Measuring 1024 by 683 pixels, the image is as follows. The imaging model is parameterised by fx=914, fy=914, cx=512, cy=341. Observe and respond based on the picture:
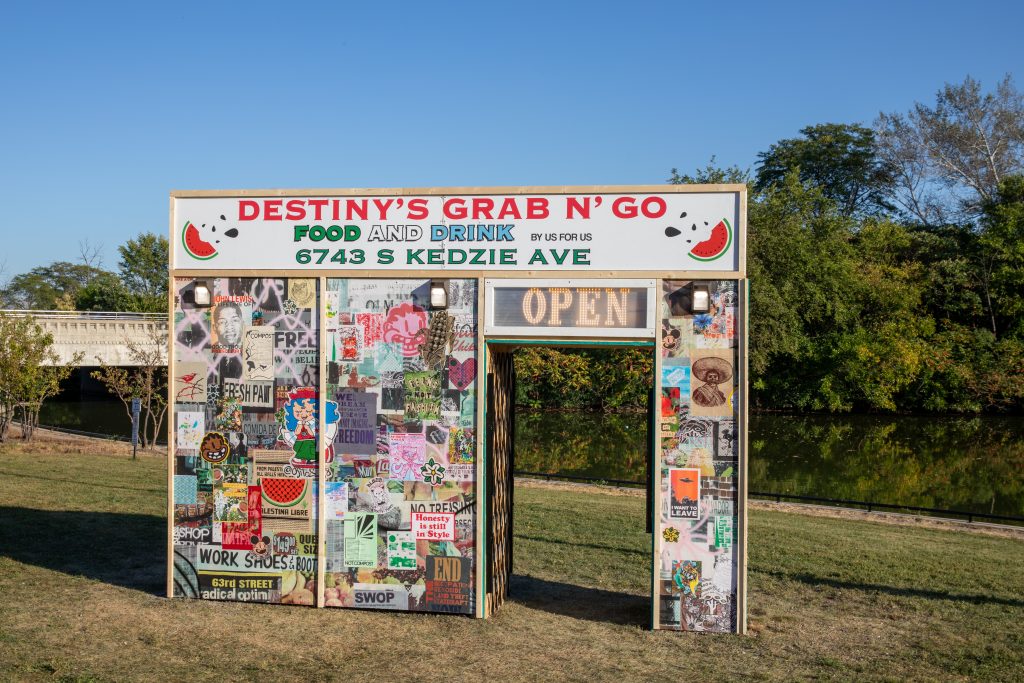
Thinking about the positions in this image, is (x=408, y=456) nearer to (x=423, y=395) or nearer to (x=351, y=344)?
(x=423, y=395)

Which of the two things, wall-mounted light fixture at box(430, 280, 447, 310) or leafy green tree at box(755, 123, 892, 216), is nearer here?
wall-mounted light fixture at box(430, 280, 447, 310)

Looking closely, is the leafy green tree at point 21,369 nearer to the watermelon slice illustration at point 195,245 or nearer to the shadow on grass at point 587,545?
the shadow on grass at point 587,545

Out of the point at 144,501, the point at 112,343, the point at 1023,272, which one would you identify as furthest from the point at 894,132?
the point at 144,501

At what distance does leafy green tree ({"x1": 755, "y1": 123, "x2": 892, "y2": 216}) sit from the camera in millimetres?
64250

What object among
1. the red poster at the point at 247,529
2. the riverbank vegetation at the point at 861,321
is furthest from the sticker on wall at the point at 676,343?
the riverbank vegetation at the point at 861,321

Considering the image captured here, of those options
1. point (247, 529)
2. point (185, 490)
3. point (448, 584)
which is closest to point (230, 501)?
point (247, 529)

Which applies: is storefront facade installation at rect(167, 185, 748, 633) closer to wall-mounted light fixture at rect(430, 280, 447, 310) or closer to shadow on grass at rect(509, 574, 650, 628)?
wall-mounted light fixture at rect(430, 280, 447, 310)

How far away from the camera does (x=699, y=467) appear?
8555mm

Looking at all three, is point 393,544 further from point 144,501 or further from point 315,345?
point 144,501

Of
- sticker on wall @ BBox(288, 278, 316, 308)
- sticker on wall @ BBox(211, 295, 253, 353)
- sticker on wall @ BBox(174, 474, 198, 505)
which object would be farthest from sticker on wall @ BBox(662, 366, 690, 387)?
sticker on wall @ BBox(174, 474, 198, 505)

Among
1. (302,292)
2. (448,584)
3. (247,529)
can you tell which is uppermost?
(302,292)

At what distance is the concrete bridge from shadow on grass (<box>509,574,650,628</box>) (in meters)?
28.6

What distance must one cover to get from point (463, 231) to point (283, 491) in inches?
125

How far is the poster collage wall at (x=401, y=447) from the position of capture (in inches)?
352
